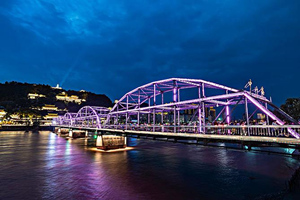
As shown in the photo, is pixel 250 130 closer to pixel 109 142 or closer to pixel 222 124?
pixel 222 124

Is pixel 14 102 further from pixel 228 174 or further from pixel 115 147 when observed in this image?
pixel 228 174

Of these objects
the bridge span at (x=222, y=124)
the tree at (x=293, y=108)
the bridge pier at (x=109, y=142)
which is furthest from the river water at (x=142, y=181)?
the tree at (x=293, y=108)

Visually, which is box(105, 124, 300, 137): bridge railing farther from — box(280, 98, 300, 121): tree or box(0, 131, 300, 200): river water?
box(280, 98, 300, 121): tree

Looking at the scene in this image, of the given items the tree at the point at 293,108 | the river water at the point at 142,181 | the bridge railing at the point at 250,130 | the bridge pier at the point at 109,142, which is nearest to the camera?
the bridge railing at the point at 250,130

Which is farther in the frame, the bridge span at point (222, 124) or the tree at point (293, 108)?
the tree at point (293, 108)

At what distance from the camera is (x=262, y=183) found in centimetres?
1970

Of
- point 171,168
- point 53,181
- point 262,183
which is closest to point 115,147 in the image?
point 171,168

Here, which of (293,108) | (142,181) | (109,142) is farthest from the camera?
(293,108)

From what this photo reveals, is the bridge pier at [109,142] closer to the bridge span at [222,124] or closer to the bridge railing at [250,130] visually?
the bridge span at [222,124]

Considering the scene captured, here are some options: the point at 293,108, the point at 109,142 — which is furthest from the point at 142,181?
the point at 293,108

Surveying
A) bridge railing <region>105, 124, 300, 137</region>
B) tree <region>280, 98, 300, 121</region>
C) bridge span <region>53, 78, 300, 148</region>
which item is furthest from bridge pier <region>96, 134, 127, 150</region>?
tree <region>280, 98, 300, 121</region>

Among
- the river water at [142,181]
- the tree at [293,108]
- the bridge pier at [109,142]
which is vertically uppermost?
the tree at [293,108]

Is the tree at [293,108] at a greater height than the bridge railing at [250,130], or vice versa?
the tree at [293,108]

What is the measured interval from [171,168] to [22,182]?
1864cm
